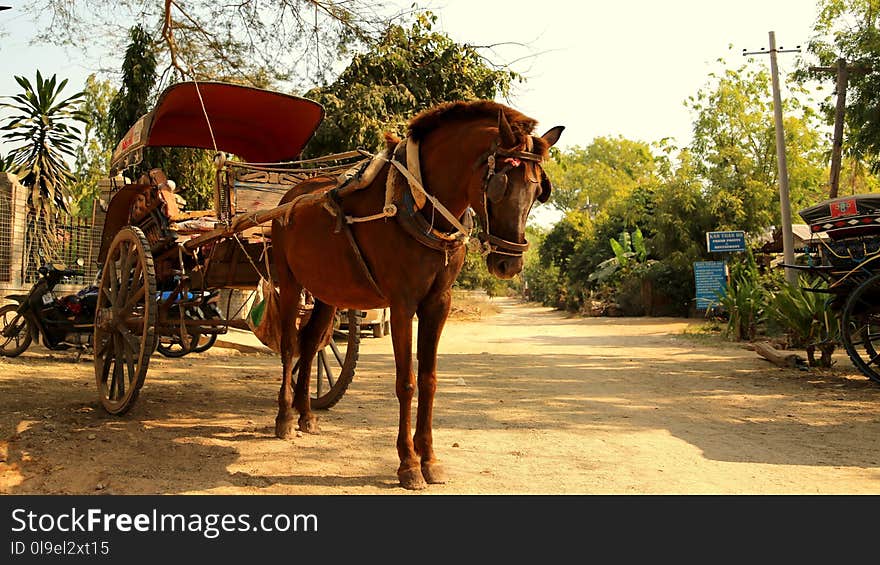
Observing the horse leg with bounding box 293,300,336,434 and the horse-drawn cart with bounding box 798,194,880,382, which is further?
the horse-drawn cart with bounding box 798,194,880,382

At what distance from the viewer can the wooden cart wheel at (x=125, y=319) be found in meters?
5.43

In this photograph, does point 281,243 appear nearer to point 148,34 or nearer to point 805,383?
point 805,383

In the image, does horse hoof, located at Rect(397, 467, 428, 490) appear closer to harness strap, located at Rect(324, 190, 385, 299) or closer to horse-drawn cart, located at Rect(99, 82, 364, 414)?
harness strap, located at Rect(324, 190, 385, 299)

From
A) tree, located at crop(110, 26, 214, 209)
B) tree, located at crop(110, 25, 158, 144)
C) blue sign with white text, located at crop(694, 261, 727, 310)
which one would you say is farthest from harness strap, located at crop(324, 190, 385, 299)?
blue sign with white text, located at crop(694, 261, 727, 310)

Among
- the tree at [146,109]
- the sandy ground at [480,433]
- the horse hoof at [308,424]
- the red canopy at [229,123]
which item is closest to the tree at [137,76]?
the tree at [146,109]

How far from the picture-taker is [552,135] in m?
4.03

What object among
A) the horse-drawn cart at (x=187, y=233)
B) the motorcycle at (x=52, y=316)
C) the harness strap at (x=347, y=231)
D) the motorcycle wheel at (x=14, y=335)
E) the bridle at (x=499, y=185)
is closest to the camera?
the bridle at (x=499, y=185)

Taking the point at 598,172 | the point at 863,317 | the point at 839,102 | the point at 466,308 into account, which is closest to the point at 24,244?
the point at 863,317

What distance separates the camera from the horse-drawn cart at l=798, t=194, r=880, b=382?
7473mm

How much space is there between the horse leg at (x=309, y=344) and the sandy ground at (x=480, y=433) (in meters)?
0.32

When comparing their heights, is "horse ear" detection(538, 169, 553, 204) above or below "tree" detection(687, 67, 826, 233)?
below

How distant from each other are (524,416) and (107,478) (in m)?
3.49

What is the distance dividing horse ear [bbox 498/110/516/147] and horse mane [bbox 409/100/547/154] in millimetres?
77

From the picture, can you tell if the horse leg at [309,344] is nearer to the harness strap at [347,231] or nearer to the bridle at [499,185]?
the harness strap at [347,231]
